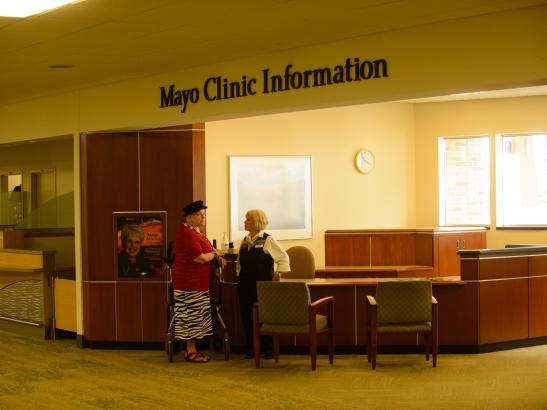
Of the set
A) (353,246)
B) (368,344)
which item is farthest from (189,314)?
(353,246)

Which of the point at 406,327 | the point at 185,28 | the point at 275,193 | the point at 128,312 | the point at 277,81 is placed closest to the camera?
the point at 185,28

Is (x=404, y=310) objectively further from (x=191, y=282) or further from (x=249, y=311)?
(x=191, y=282)

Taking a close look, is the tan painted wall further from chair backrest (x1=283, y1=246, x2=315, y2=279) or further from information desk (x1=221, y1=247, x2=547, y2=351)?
chair backrest (x1=283, y1=246, x2=315, y2=279)

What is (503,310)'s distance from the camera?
8930 mm

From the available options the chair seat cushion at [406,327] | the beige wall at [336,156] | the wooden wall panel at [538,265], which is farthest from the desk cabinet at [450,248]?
the chair seat cushion at [406,327]

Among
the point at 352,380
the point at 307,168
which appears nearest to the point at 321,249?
the point at 307,168

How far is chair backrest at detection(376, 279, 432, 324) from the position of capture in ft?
25.8

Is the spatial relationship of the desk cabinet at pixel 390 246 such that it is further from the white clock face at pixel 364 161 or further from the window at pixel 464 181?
the white clock face at pixel 364 161

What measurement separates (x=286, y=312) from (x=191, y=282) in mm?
1130

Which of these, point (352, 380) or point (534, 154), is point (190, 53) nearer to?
point (352, 380)

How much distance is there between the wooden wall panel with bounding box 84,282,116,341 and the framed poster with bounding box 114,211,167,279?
265 millimetres

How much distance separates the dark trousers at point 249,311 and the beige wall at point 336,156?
3353 mm

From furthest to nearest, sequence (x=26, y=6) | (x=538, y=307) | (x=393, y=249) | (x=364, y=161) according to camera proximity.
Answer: (x=364, y=161)
(x=393, y=249)
(x=538, y=307)
(x=26, y=6)

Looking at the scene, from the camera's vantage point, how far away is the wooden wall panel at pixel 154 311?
9.43 m
